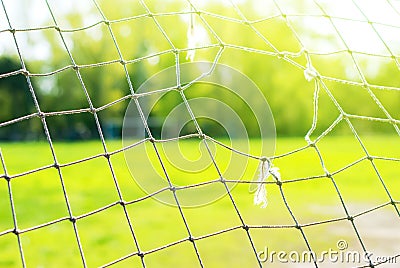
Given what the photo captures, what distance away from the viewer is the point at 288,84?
10352mm

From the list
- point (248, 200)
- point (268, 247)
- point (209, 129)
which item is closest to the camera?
point (268, 247)

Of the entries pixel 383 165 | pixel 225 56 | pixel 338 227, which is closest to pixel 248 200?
pixel 338 227

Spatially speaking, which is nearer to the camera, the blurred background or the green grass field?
the green grass field

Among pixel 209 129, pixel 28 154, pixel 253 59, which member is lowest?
pixel 28 154

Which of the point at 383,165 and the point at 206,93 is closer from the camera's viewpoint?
the point at 383,165

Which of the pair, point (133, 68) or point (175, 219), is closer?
point (175, 219)

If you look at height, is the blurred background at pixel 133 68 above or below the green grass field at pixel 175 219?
above

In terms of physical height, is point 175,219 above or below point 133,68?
below

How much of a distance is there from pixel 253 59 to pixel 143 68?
2015 millimetres

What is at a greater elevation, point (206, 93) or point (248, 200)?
point (206, 93)

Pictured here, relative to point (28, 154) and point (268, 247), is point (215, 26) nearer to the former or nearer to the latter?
point (28, 154)

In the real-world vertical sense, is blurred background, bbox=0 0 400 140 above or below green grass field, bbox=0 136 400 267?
above

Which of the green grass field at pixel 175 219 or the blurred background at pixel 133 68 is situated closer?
the green grass field at pixel 175 219

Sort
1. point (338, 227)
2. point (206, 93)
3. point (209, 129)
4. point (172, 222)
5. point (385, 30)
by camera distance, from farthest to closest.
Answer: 1. point (209, 129)
2. point (206, 93)
3. point (172, 222)
4. point (338, 227)
5. point (385, 30)
